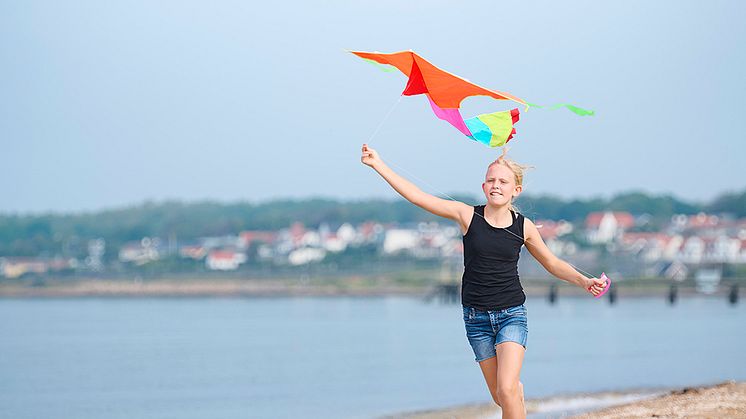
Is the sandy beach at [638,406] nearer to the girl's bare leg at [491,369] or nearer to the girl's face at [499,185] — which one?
the girl's bare leg at [491,369]

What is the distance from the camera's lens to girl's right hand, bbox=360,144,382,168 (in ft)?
23.4

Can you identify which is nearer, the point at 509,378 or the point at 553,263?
the point at 509,378

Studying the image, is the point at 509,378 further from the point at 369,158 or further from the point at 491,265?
the point at 369,158

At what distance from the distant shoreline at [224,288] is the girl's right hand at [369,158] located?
115 metres

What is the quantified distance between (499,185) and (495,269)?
1.73 ft

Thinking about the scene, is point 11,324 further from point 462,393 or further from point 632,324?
point 462,393

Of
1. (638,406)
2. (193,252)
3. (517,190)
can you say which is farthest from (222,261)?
(517,190)

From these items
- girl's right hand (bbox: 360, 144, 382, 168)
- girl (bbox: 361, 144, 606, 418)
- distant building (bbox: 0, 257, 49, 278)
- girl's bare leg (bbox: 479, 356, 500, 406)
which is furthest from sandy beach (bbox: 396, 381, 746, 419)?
distant building (bbox: 0, 257, 49, 278)

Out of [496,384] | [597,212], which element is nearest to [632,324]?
[496,384]

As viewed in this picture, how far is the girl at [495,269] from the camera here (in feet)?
23.3

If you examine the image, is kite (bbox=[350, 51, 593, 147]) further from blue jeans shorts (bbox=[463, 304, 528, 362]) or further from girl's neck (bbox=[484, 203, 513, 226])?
blue jeans shorts (bbox=[463, 304, 528, 362])

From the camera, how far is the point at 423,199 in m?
7.25

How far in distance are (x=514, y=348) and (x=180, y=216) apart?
611 feet

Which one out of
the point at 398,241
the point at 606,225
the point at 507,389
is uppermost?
the point at 507,389
